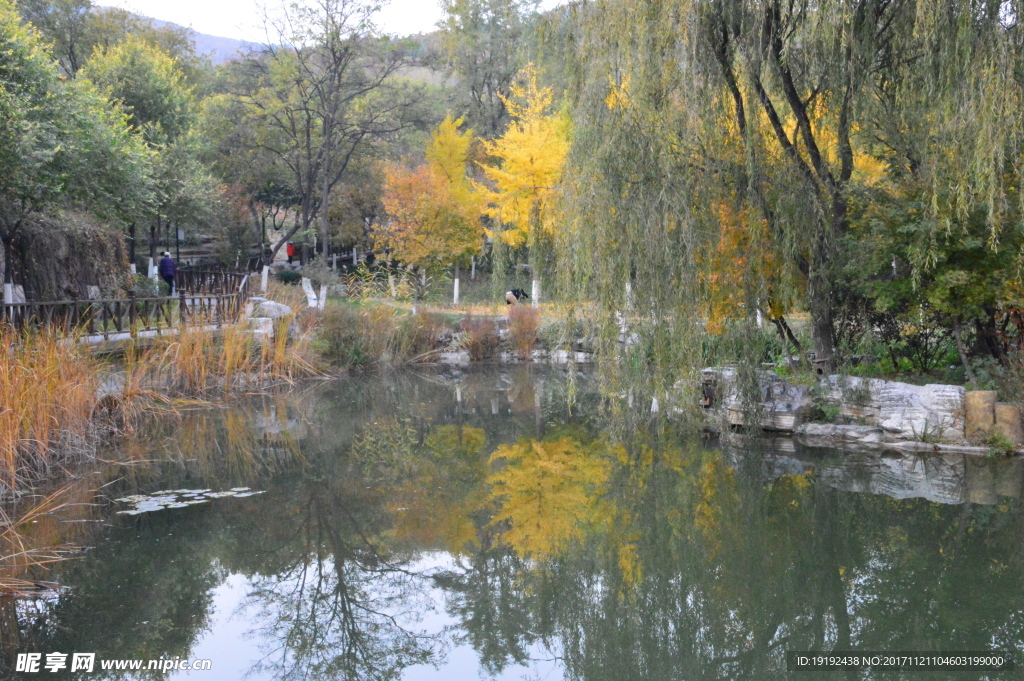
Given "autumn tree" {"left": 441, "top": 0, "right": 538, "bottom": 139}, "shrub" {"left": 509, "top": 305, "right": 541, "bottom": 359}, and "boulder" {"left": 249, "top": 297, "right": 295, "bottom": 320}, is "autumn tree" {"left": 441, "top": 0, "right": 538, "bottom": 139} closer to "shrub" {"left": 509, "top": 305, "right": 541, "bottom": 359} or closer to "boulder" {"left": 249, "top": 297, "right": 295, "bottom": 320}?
"shrub" {"left": 509, "top": 305, "right": 541, "bottom": 359}

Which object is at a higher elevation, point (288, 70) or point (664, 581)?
point (288, 70)

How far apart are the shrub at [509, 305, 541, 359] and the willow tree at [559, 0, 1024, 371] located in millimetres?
10280

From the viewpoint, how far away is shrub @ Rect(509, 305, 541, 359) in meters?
19.9

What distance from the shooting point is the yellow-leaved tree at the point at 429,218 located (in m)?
26.5

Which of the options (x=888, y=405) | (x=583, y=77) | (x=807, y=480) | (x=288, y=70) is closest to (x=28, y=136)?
(x=583, y=77)

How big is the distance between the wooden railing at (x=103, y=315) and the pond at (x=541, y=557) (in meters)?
2.20

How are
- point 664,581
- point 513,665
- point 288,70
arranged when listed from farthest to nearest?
point 288,70, point 664,581, point 513,665

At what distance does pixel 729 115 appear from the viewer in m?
9.80

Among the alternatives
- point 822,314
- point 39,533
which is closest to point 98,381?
point 39,533

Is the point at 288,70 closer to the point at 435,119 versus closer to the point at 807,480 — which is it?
the point at 435,119

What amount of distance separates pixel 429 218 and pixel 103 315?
45.8 feet

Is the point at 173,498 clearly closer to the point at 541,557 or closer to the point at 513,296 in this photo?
the point at 541,557

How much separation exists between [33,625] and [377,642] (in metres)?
2.26

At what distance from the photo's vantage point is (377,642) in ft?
18.3
